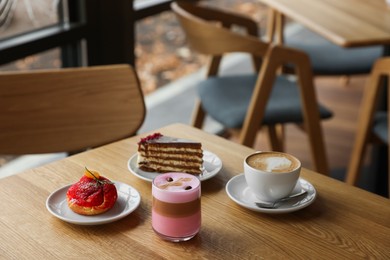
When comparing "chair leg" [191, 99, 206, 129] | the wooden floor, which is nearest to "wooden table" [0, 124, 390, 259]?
"chair leg" [191, 99, 206, 129]

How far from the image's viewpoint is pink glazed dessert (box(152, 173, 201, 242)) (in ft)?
3.58

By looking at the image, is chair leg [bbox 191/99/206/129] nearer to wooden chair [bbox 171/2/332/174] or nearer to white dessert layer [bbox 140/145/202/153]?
wooden chair [bbox 171/2/332/174]

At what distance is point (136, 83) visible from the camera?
1822 mm

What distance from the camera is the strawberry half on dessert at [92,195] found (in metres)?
1.16

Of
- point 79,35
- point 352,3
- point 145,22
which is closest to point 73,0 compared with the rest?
point 79,35

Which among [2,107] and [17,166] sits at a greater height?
[2,107]

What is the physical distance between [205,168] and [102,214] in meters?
0.26

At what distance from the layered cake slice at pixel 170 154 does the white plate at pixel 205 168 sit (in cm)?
2

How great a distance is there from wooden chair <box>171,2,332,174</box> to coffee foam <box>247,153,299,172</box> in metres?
1.01

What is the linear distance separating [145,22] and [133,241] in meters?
2.07

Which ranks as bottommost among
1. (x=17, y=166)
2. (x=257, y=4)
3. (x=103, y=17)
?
(x=17, y=166)

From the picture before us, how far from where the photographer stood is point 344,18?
247cm

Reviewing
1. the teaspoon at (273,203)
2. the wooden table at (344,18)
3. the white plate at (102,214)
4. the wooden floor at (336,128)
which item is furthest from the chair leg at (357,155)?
the white plate at (102,214)

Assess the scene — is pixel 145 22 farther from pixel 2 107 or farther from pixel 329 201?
pixel 329 201
